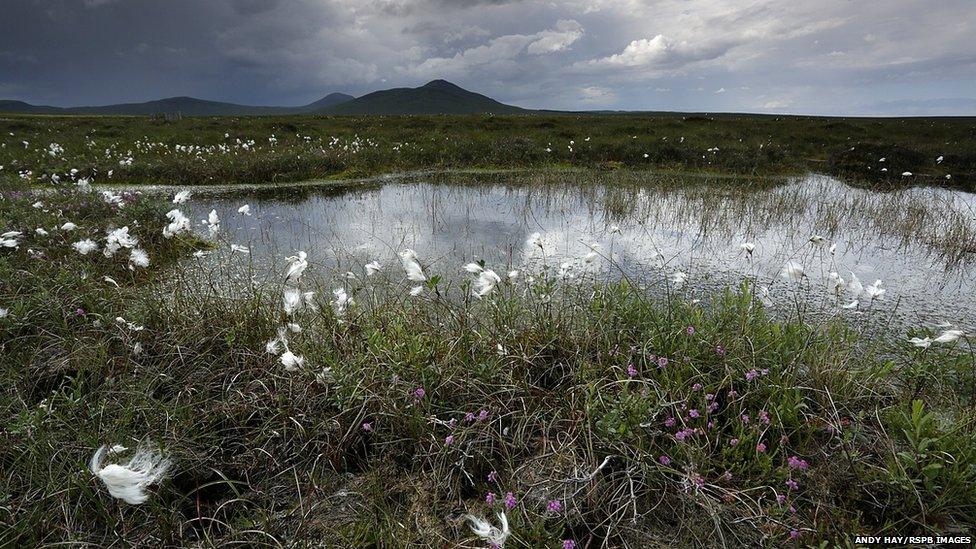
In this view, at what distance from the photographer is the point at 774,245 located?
6.16m

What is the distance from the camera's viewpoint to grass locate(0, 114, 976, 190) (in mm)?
11461

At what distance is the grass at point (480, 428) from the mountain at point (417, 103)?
164734mm

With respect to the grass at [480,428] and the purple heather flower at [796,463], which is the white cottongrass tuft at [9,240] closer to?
the grass at [480,428]

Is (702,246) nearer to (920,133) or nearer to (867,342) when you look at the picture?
(867,342)

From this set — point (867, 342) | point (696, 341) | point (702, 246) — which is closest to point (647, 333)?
point (696, 341)

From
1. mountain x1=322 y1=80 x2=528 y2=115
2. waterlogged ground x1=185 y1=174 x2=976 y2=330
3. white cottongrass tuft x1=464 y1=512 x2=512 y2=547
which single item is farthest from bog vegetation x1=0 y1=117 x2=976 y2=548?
mountain x1=322 y1=80 x2=528 y2=115

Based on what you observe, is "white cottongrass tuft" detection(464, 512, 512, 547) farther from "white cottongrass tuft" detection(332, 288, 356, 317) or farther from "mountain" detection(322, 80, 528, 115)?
"mountain" detection(322, 80, 528, 115)

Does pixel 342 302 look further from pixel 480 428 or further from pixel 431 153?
pixel 431 153

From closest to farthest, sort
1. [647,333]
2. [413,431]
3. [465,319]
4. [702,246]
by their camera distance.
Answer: [413,431]
[647,333]
[465,319]
[702,246]

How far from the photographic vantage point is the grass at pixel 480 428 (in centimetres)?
179

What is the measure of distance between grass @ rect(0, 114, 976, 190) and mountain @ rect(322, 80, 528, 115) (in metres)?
143

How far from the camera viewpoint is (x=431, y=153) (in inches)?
588

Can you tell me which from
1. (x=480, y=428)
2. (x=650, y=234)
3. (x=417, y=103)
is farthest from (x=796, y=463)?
(x=417, y=103)

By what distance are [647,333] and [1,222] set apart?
665cm
